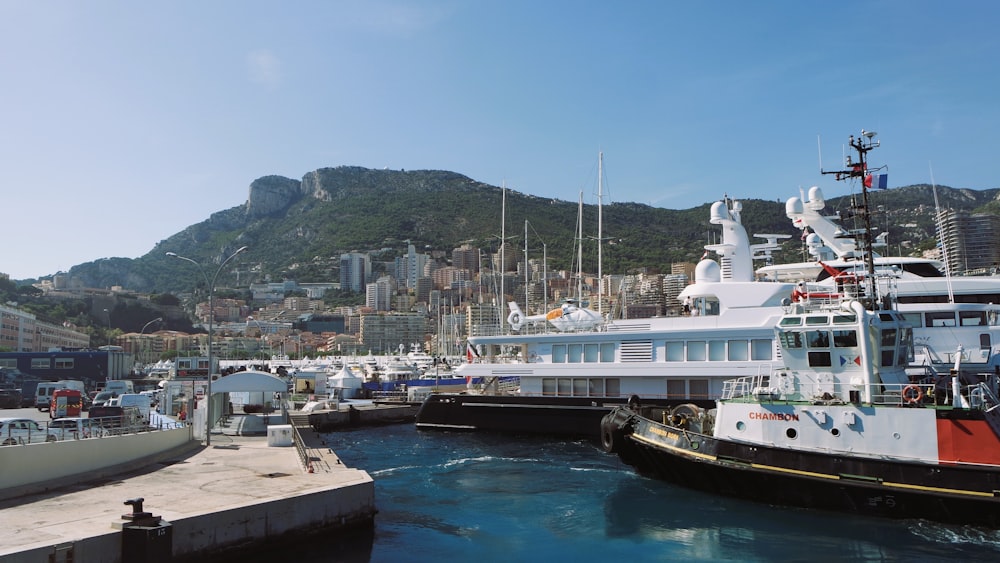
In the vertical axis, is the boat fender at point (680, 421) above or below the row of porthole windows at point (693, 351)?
below

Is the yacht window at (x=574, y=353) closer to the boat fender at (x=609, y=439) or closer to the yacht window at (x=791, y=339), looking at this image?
the boat fender at (x=609, y=439)

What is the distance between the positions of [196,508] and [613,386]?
1993cm

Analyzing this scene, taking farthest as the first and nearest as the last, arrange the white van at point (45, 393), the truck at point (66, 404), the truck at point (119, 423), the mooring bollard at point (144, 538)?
the white van at point (45, 393), the truck at point (66, 404), the truck at point (119, 423), the mooring bollard at point (144, 538)

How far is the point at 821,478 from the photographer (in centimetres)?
1555

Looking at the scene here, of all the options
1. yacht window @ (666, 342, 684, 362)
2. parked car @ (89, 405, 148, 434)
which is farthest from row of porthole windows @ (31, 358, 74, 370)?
yacht window @ (666, 342, 684, 362)

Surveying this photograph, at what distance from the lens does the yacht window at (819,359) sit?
1731cm

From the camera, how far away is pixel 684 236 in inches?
5940

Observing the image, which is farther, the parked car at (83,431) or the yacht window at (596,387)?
the yacht window at (596,387)

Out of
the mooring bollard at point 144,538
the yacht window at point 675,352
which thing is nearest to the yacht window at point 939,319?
the yacht window at point 675,352

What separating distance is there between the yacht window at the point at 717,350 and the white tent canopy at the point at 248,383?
54.0 feet

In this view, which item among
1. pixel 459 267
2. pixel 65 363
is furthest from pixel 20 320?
pixel 459 267

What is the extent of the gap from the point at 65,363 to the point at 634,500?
6221cm

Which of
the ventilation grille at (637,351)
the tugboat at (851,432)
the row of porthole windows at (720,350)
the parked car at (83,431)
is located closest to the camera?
the tugboat at (851,432)

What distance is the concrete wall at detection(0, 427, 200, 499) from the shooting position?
1327 centimetres
